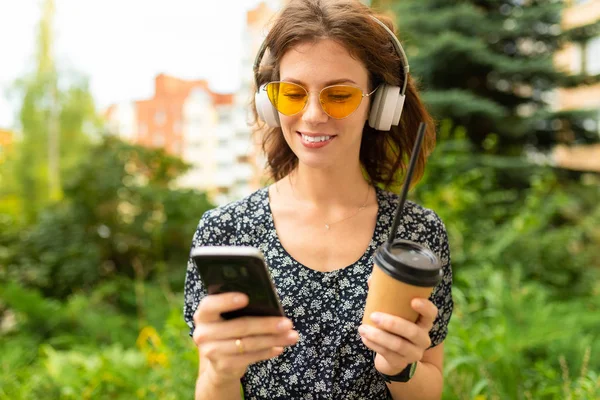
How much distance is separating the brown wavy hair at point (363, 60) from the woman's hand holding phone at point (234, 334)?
672 mm

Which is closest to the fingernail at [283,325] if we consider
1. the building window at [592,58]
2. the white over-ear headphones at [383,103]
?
the white over-ear headphones at [383,103]

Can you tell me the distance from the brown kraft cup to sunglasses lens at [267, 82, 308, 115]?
18.2 inches

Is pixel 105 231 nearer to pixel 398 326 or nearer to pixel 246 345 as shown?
pixel 246 345

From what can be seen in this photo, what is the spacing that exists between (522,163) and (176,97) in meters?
46.3

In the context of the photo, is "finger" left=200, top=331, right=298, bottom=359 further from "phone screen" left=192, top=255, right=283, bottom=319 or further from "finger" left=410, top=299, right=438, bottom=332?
"finger" left=410, top=299, right=438, bottom=332

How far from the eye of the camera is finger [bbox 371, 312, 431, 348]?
1.01 meters

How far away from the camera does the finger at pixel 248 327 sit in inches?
40.8

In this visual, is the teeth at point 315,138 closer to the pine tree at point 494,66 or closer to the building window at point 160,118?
the pine tree at point 494,66

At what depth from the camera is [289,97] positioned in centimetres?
134

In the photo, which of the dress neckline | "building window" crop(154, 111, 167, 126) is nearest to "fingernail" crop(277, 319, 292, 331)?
the dress neckline

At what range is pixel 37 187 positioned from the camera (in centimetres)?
2147

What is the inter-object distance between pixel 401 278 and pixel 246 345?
32cm

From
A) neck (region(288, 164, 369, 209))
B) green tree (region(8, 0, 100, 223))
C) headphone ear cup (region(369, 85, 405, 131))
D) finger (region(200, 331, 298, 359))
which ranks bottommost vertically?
green tree (region(8, 0, 100, 223))

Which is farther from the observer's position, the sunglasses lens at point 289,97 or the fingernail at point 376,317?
the sunglasses lens at point 289,97
